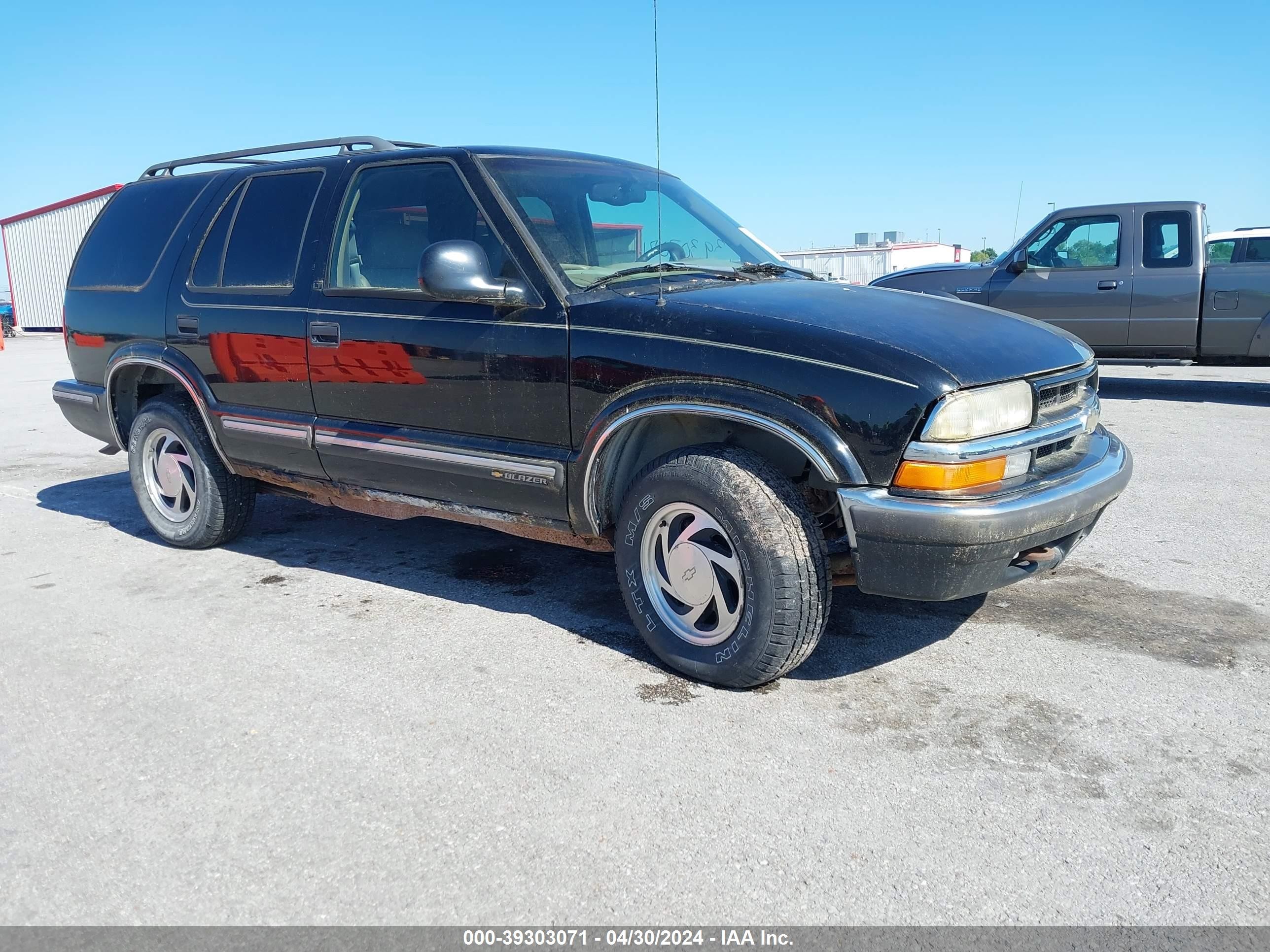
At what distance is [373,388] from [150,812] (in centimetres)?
196

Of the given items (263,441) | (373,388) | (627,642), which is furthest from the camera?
(263,441)

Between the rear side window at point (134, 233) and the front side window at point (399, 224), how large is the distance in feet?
4.20

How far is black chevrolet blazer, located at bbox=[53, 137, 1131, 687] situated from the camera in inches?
118

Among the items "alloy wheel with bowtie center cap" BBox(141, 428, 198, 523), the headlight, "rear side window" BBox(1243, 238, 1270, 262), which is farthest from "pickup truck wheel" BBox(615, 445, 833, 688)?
"rear side window" BBox(1243, 238, 1270, 262)

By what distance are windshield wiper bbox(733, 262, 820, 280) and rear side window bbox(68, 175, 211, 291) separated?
2.86 meters

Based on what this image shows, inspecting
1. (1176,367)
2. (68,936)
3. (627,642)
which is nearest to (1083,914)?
(627,642)

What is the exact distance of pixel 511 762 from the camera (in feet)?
9.31

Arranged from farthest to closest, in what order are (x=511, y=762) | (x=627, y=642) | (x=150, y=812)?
(x=627, y=642) → (x=511, y=762) → (x=150, y=812)

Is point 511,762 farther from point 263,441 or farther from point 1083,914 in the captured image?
point 263,441

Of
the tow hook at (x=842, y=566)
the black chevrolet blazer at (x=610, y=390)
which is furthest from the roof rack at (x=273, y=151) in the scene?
the tow hook at (x=842, y=566)

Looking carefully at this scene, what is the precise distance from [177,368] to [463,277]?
2.23m

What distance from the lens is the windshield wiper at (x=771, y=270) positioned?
4145 mm

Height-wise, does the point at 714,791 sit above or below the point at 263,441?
below

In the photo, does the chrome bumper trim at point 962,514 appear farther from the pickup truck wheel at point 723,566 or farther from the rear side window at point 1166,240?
the rear side window at point 1166,240
